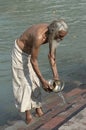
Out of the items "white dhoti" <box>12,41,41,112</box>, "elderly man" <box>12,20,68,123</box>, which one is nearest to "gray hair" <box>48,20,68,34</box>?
"elderly man" <box>12,20,68,123</box>

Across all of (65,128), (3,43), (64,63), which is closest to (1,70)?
(64,63)

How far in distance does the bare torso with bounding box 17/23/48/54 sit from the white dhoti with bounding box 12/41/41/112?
3.0 inches

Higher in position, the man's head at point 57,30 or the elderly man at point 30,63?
the man's head at point 57,30

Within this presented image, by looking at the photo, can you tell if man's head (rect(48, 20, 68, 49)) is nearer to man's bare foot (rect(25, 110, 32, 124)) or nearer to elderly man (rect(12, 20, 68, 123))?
elderly man (rect(12, 20, 68, 123))

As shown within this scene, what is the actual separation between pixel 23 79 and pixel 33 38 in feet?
2.26

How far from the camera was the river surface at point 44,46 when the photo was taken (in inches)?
324

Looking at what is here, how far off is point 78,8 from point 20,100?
1259 cm

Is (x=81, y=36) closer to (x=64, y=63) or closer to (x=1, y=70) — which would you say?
(x=64, y=63)

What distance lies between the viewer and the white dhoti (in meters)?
5.26

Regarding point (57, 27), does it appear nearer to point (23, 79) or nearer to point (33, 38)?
point (33, 38)

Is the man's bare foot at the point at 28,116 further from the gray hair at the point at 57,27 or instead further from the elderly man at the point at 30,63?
the gray hair at the point at 57,27

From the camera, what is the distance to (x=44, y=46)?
1130 cm

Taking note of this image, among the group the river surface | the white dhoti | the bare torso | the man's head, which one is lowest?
the river surface

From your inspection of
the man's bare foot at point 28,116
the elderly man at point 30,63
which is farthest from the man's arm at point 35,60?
the man's bare foot at point 28,116
